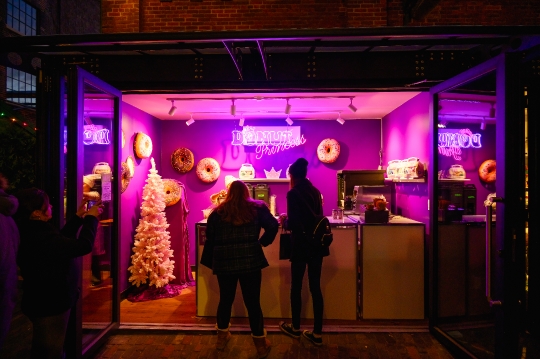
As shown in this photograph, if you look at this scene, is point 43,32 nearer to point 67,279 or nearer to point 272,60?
point 272,60

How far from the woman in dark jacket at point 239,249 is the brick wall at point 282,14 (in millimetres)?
2800

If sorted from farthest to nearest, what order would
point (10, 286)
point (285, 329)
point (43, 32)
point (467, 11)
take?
point (43, 32), point (467, 11), point (285, 329), point (10, 286)

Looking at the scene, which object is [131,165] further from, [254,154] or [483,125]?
[483,125]

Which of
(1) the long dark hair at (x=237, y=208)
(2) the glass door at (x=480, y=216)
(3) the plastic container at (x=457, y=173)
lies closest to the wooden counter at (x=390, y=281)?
(2) the glass door at (x=480, y=216)

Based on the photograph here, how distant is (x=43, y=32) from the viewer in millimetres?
16203

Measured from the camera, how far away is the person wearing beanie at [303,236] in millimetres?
4207

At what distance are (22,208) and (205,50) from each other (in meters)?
2.67

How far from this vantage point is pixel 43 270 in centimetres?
265

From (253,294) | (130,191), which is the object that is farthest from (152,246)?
(253,294)

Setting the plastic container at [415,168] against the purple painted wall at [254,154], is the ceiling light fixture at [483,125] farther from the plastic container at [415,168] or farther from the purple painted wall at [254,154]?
the purple painted wall at [254,154]

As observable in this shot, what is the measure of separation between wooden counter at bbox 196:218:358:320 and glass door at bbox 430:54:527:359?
40.0 inches

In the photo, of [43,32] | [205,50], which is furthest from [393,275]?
[43,32]

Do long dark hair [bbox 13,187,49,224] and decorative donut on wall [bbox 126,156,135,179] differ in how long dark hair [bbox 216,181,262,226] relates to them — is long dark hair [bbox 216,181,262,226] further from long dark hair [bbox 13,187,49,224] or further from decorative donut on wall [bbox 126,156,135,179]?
decorative donut on wall [bbox 126,156,135,179]

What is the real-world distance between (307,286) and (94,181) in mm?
3363
